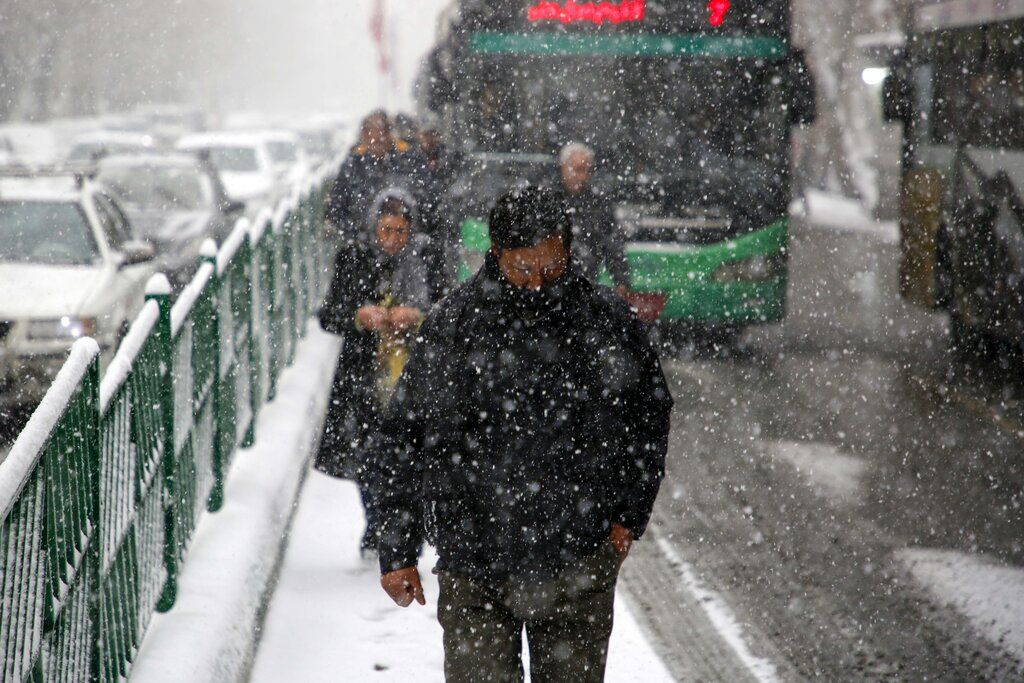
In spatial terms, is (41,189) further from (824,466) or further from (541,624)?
(541,624)

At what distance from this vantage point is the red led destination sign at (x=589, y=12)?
11.8 meters

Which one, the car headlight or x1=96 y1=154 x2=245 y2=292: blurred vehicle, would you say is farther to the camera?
x1=96 y1=154 x2=245 y2=292: blurred vehicle

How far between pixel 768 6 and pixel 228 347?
21.2 ft

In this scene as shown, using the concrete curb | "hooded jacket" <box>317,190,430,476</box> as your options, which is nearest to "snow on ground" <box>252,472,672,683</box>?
the concrete curb

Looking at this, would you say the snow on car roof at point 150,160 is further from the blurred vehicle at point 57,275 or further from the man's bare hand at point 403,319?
the man's bare hand at point 403,319

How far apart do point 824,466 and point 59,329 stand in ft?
15.9

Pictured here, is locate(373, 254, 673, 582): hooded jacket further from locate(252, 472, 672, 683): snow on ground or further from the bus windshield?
the bus windshield

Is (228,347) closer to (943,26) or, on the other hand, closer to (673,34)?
(673,34)

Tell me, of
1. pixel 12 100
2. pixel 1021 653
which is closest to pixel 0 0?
pixel 12 100

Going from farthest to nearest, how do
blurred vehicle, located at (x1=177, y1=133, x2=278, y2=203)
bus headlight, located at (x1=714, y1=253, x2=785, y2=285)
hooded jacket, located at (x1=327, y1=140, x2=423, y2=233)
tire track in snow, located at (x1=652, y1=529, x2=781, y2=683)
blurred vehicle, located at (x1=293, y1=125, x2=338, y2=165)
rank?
blurred vehicle, located at (x1=293, y1=125, x2=338, y2=165) → blurred vehicle, located at (x1=177, y1=133, x2=278, y2=203) → bus headlight, located at (x1=714, y1=253, x2=785, y2=285) → hooded jacket, located at (x1=327, y1=140, x2=423, y2=233) → tire track in snow, located at (x1=652, y1=529, x2=781, y2=683)

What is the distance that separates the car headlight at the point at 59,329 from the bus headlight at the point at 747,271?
17.2 feet

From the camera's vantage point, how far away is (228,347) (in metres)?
7.04

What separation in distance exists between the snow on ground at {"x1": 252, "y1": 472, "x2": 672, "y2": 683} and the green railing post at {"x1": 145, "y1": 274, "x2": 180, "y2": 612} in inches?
17.5

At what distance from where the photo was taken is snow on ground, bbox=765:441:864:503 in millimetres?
7652
